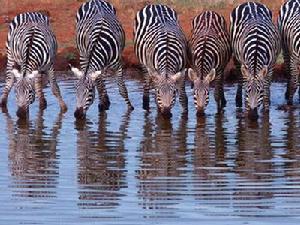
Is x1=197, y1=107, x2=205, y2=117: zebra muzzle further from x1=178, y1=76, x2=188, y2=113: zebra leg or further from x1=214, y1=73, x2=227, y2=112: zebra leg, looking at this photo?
x1=214, y1=73, x2=227, y2=112: zebra leg

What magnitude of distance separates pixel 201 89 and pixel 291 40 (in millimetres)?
2279

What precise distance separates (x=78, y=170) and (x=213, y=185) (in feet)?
5.36

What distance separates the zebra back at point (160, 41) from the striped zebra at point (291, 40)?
5.58 feet

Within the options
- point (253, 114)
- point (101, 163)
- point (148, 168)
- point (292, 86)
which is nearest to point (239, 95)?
point (292, 86)

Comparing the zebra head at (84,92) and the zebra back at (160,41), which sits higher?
the zebra back at (160,41)

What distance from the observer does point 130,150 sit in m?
12.9

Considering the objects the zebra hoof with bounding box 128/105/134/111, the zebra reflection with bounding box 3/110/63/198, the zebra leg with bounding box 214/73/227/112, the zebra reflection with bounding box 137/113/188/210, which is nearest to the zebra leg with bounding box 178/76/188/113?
the zebra reflection with bounding box 137/113/188/210

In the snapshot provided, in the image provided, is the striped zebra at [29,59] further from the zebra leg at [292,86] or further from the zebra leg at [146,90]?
the zebra leg at [292,86]

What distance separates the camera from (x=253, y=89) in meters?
→ 15.9

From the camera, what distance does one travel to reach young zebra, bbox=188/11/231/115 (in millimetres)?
16047

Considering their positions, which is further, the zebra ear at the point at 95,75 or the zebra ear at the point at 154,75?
the zebra ear at the point at 95,75

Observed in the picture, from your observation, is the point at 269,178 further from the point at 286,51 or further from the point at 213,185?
the point at 286,51

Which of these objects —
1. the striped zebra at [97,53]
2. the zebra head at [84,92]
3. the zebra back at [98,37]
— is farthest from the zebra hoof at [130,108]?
the zebra head at [84,92]

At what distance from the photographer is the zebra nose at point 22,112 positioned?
52.3 ft
